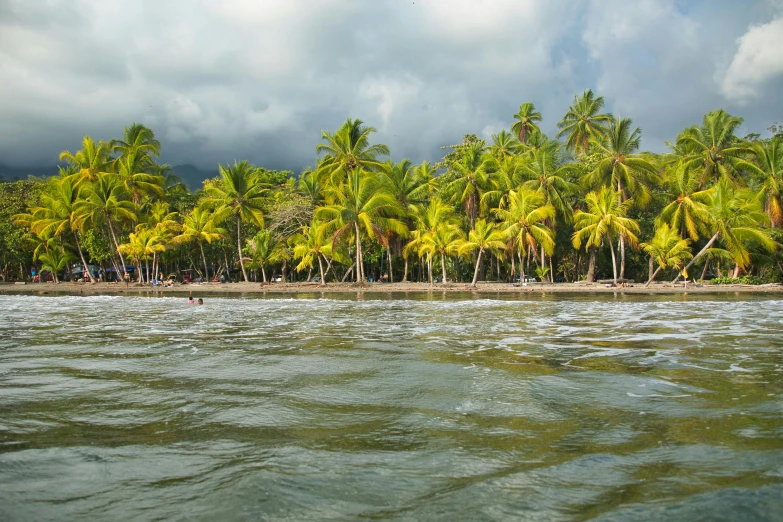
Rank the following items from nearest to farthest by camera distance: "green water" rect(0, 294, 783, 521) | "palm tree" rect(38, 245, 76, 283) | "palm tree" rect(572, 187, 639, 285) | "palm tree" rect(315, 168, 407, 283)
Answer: "green water" rect(0, 294, 783, 521) → "palm tree" rect(572, 187, 639, 285) → "palm tree" rect(315, 168, 407, 283) → "palm tree" rect(38, 245, 76, 283)

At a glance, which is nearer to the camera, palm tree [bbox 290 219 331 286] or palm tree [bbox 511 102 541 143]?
palm tree [bbox 290 219 331 286]

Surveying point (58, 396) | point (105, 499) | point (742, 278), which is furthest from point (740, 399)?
point (742, 278)


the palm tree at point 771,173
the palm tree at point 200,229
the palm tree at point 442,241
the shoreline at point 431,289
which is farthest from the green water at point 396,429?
the palm tree at point 200,229

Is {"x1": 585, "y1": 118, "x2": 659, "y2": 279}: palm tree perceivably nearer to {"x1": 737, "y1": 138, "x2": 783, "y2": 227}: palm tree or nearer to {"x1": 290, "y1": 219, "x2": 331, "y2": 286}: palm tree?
{"x1": 737, "y1": 138, "x2": 783, "y2": 227}: palm tree

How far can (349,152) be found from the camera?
39.0 metres

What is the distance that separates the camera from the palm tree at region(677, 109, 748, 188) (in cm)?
3606

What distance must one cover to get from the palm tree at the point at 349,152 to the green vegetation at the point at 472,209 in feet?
0.35

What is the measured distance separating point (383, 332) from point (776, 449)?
32.2 feet

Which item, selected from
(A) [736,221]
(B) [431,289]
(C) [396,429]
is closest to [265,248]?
(B) [431,289]

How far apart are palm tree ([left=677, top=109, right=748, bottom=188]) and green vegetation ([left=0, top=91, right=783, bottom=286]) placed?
0.09m

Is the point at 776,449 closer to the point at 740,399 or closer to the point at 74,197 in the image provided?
the point at 740,399

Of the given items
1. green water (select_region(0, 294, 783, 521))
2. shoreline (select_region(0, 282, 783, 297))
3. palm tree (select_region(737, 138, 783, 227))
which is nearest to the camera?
green water (select_region(0, 294, 783, 521))

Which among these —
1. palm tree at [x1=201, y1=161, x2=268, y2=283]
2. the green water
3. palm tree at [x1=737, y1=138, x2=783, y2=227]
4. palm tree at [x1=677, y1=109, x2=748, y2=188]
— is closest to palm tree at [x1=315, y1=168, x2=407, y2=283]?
palm tree at [x1=201, y1=161, x2=268, y2=283]

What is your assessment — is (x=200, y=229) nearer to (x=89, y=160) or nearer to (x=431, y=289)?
Result: (x=89, y=160)
